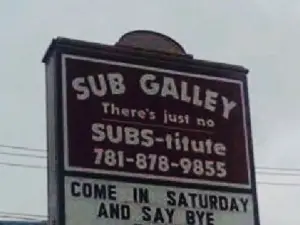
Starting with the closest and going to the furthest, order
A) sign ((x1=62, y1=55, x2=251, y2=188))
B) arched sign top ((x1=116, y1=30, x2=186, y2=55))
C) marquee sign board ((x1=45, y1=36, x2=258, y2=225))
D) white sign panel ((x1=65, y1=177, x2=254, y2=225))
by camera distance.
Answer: white sign panel ((x1=65, y1=177, x2=254, y2=225)) → marquee sign board ((x1=45, y1=36, x2=258, y2=225)) → sign ((x1=62, y1=55, x2=251, y2=188)) → arched sign top ((x1=116, y1=30, x2=186, y2=55))

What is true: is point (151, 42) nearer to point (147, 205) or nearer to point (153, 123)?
point (153, 123)

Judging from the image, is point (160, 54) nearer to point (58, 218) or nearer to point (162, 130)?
point (162, 130)

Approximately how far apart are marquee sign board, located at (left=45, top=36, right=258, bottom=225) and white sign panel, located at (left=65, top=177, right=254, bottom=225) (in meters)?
0.01

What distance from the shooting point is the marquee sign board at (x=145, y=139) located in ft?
36.6

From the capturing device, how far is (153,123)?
11.7m

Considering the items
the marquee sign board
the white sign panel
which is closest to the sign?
the marquee sign board

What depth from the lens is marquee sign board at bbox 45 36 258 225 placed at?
11148 mm

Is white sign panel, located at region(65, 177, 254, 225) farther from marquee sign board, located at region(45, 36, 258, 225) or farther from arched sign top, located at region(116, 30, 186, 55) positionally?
arched sign top, located at region(116, 30, 186, 55)

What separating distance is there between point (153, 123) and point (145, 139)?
229 millimetres

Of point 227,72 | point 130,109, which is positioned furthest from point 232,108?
point 130,109

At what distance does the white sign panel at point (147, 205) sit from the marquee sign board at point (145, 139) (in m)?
0.01

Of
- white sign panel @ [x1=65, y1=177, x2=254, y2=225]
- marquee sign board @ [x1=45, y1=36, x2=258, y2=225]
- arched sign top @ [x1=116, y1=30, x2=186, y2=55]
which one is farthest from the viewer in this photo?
arched sign top @ [x1=116, y1=30, x2=186, y2=55]

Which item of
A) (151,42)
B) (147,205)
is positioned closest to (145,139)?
(147,205)

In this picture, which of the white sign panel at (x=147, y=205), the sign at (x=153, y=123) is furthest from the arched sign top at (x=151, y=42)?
the white sign panel at (x=147, y=205)
